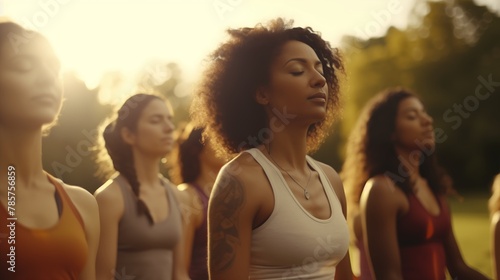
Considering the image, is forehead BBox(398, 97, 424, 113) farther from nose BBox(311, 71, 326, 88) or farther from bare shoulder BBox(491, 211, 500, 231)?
nose BBox(311, 71, 326, 88)

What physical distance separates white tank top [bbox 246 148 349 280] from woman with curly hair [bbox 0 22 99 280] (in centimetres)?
87

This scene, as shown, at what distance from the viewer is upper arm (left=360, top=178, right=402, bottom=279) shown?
4.90 m

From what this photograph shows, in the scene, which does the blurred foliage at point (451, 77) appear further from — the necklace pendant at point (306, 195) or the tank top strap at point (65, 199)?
the tank top strap at point (65, 199)

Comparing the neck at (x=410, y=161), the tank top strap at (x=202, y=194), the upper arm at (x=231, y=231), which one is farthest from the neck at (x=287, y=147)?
the tank top strap at (x=202, y=194)

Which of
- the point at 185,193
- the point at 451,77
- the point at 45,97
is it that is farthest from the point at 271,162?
the point at 451,77

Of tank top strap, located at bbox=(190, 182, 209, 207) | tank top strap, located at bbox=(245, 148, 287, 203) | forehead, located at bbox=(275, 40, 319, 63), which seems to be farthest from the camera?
tank top strap, located at bbox=(190, 182, 209, 207)

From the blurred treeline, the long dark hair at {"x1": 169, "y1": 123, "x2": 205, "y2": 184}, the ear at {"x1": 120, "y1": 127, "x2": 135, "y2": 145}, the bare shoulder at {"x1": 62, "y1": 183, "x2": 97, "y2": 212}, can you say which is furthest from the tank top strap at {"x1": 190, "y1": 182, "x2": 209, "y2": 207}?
the blurred treeline

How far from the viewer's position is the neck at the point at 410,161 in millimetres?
5457

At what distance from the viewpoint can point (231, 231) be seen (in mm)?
3297

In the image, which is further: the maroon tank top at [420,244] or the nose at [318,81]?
the maroon tank top at [420,244]

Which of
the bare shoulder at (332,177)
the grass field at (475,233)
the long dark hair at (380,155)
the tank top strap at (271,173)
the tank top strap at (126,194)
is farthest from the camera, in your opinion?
the grass field at (475,233)

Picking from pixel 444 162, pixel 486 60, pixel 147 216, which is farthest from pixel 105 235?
pixel 486 60

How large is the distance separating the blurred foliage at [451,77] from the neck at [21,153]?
50.2 metres

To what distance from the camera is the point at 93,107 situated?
25.0 meters
